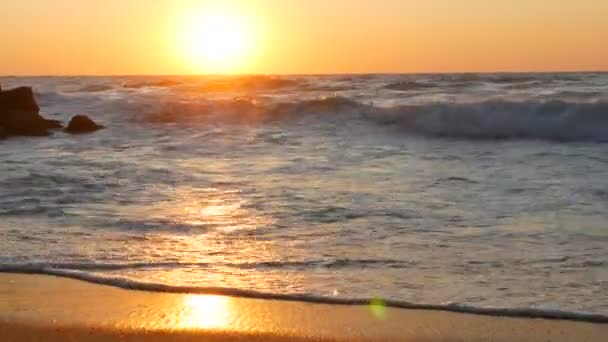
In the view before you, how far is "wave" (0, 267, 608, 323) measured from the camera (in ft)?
16.3

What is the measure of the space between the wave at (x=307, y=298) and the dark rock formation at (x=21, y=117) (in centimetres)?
1489

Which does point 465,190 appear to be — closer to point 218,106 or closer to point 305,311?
point 305,311

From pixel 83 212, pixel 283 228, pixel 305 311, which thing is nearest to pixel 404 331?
pixel 305 311

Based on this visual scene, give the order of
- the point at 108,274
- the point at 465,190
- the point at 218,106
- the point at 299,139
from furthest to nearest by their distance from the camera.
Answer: the point at 218,106, the point at 299,139, the point at 465,190, the point at 108,274

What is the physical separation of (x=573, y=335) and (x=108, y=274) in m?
3.01

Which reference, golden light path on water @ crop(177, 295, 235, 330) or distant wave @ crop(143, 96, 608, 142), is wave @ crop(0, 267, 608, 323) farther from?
distant wave @ crop(143, 96, 608, 142)

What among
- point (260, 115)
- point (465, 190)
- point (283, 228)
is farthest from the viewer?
point (260, 115)

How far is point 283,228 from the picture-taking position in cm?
766

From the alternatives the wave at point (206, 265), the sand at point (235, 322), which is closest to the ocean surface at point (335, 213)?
the wave at point (206, 265)

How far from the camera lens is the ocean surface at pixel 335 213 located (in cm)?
584

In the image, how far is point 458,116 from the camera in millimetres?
20391

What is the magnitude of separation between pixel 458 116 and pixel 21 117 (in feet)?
33.9

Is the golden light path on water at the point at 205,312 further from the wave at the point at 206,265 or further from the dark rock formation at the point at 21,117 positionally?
the dark rock formation at the point at 21,117

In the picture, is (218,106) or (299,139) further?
(218,106)
